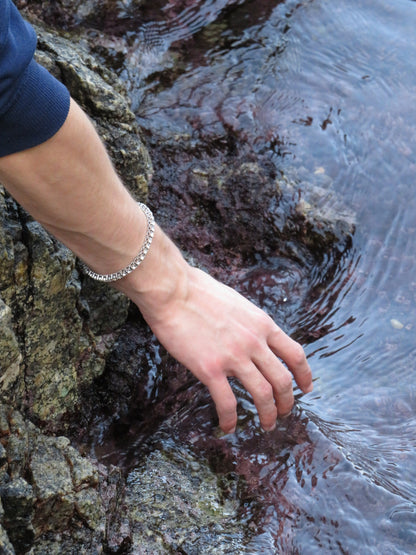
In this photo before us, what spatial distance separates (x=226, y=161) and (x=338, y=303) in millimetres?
1012

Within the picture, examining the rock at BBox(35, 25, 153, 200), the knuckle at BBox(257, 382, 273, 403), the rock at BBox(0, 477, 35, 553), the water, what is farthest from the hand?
the rock at BBox(35, 25, 153, 200)

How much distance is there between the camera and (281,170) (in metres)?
3.68

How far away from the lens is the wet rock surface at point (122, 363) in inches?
82.8

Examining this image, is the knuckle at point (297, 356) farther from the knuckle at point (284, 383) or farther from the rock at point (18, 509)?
the rock at point (18, 509)

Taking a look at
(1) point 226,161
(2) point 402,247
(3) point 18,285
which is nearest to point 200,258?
(1) point 226,161

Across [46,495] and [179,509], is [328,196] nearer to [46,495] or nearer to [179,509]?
[179,509]

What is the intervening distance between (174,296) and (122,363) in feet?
3.03

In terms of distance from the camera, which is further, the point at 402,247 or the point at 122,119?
the point at 402,247

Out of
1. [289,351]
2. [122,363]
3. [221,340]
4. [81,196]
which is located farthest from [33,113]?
[122,363]

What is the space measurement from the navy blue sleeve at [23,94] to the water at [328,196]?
1.46 m

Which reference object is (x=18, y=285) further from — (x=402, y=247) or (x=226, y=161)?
(x=402, y=247)

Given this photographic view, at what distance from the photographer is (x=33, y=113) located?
5.40 ft

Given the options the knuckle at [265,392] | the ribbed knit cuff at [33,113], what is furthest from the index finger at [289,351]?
the ribbed knit cuff at [33,113]

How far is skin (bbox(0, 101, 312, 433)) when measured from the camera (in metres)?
1.85
